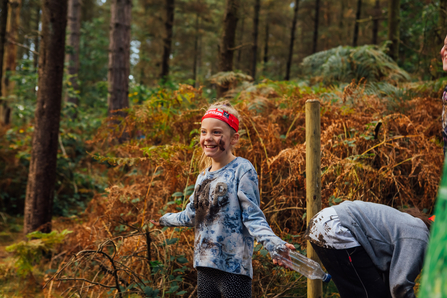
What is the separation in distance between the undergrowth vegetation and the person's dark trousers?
0.83m

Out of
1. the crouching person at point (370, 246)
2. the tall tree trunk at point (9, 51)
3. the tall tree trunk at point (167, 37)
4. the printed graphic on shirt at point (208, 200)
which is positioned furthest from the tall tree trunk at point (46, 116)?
the tall tree trunk at point (167, 37)

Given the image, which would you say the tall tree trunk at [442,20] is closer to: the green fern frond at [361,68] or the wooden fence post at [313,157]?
the green fern frond at [361,68]

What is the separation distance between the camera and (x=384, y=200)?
12.0 ft

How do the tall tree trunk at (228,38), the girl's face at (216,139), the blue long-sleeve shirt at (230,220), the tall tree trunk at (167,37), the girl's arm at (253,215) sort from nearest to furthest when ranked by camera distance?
the girl's arm at (253,215), the blue long-sleeve shirt at (230,220), the girl's face at (216,139), the tall tree trunk at (228,38), the tall tree trunk at (167,37)

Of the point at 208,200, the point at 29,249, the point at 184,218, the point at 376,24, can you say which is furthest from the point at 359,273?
the point at 376,24

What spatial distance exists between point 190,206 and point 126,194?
6.79 feet

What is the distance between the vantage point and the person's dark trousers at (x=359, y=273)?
6.69ft

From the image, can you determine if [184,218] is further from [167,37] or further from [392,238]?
[167,37]

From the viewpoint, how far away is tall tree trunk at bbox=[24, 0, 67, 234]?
4.42 m

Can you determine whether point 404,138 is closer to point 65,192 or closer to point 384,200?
point 384,200

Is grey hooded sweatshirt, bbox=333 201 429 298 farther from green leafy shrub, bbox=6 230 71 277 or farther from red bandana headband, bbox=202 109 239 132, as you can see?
green leafy shrub, bbox=6 230 71 277

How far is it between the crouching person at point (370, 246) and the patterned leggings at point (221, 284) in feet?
1.89

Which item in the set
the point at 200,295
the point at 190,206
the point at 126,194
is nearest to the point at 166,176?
the point at 126,194

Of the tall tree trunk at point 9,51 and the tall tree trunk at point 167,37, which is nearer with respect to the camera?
the tall tree trunk at point 9,51
